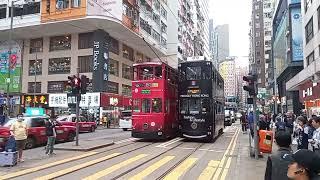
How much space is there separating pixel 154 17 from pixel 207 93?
4118 centimetres

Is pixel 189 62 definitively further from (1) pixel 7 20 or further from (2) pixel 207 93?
(1) pixel 7 20

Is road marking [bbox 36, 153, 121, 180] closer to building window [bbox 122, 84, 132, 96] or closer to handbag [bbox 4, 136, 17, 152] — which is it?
handbag [bbox 4, 136, 17, 152]

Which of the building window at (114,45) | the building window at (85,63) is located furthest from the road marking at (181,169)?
the building window at (114,45)

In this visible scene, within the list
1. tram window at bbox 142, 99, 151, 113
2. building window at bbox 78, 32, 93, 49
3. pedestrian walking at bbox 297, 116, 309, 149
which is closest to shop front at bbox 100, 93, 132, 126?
building window at bbox 78, 32, 93, 49

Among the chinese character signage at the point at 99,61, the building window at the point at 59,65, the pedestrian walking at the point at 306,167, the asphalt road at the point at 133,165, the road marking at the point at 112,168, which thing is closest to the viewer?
the pedestrian walking at the point at 306,167

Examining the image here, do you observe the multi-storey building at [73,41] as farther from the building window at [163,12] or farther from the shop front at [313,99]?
the shop front at [313,99]

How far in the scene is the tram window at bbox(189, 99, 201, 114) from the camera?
77.1 ft

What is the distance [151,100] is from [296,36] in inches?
1233

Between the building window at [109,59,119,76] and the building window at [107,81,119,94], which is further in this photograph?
the building window at [109,59,119,76]

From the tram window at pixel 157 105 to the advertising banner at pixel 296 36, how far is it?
3108 cm

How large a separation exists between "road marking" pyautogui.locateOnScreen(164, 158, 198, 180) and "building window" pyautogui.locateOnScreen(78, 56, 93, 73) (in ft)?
114

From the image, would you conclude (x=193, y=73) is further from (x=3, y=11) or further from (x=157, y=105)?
(x=3, y=11)

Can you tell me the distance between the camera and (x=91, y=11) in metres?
44.2

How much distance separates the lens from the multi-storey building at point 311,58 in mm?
30480
